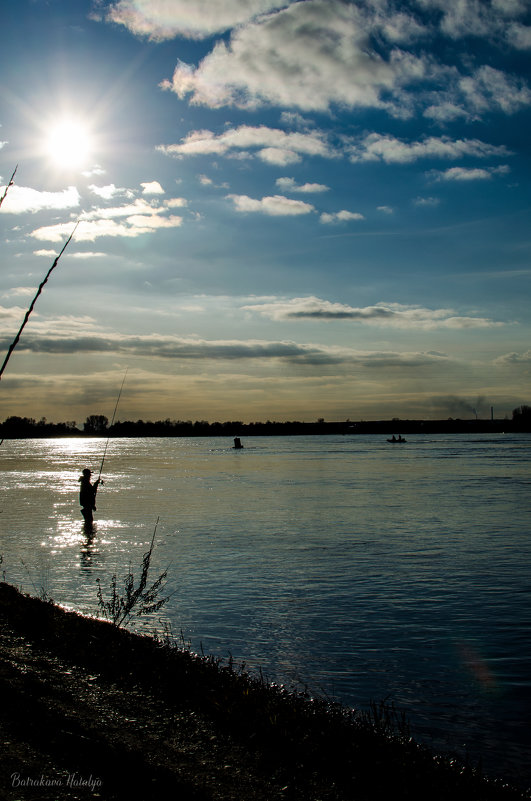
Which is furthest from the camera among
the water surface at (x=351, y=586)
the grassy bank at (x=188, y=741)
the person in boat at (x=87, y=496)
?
the person in boat at (x=87, y=496)

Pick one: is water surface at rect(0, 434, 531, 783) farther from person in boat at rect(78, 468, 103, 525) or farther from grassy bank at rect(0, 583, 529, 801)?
grassy bank at rect(0, 583, 529, 801)

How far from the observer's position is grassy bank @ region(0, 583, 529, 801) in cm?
519

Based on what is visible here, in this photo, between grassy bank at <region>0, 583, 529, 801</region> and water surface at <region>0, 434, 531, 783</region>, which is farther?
water surface at <region>0, 434, 531, 783</region>

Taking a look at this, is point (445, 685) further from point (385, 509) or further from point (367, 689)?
point (385, 509)

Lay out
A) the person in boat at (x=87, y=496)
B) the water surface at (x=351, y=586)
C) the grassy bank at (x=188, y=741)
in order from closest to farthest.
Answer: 1. the grassy bank at (x=188, y=741)
2. the water surface at (x=351, y=586)
3. the person in boat at (x=87, y=496)

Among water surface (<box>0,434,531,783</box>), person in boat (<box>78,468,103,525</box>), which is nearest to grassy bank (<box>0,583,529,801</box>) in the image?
water surface (<box>0,434,531,783</box>)

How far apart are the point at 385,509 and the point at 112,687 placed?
2549cm

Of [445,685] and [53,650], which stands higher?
[53,650]

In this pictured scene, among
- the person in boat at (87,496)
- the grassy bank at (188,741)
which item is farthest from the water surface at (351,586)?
the grassy bank at (188,741)

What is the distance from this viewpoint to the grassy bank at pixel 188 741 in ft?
17.0

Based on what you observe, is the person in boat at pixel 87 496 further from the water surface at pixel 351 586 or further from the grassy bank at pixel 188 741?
the grassy bank at pixel 188 741

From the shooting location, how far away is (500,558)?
19.0m

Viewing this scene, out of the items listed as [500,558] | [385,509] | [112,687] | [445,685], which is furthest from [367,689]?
[385,509]

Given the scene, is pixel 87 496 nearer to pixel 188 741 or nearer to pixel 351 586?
pixel 351 586
